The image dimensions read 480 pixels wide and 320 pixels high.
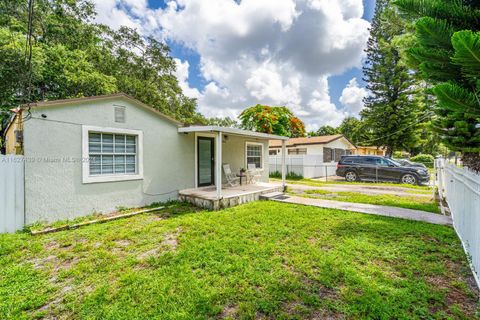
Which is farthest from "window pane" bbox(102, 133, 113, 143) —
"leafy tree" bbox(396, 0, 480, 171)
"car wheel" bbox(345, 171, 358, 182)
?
"car wheel" bbox(345, 171, 358, 182)

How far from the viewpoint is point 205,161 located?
8.98 m

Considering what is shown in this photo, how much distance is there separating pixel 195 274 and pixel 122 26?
64.4 feet

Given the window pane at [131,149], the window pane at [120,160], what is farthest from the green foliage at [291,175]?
the window pane at [120,160]

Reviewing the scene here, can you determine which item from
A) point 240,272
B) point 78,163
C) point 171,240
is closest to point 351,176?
point 171,240

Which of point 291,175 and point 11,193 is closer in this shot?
point 11,193

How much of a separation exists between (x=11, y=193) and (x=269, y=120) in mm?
15366

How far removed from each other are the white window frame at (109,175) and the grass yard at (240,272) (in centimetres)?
136

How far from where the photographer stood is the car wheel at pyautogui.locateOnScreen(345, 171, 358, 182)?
1360cm

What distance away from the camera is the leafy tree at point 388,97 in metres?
21.6

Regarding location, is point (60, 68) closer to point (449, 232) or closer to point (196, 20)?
point (196, 20)

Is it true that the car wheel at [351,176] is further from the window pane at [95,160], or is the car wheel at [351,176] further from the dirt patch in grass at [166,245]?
the window pane at [95,160]

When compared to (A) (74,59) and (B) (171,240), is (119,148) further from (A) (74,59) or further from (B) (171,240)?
(A) (74,59)

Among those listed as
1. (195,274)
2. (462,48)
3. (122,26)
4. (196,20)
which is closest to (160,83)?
(122,26)

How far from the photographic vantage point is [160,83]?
1869 centimetres
